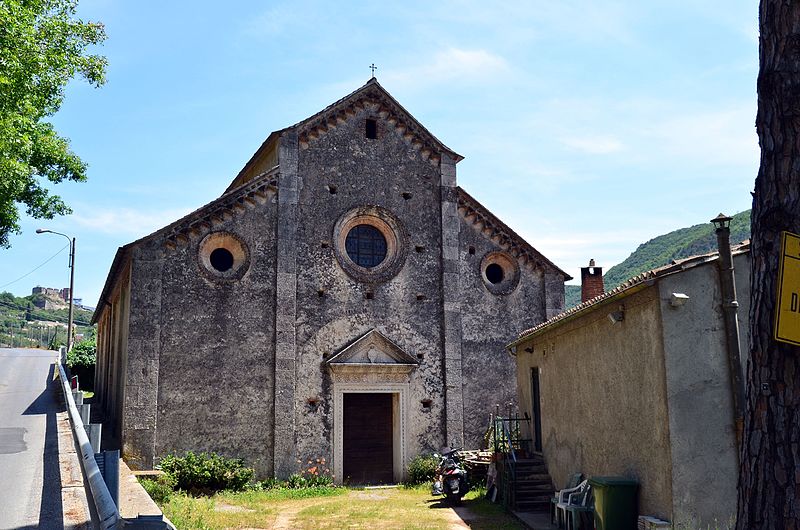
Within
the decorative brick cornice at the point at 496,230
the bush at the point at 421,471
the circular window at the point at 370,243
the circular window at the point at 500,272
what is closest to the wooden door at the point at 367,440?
the bush at the point at 421,471

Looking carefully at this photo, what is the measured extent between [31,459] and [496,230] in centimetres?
1313

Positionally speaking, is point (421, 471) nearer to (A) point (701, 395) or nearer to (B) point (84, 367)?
(A) point (701, 395)

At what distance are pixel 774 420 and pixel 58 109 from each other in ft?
55.0

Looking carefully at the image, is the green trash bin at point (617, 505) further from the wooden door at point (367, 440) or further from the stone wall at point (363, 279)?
the wooden door at point (367, 440)

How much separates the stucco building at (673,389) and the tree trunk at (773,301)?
650cm

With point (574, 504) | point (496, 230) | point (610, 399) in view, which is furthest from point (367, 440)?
point (610, 399)

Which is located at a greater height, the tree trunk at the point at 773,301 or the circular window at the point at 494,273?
the circular window at the point at 494,273

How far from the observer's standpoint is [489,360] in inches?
757

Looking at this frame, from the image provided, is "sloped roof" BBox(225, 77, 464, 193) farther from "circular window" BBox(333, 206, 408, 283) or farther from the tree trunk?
the tree trunk

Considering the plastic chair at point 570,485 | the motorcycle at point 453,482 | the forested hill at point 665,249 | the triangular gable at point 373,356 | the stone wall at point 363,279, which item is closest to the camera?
the plastic chair at point 570,485

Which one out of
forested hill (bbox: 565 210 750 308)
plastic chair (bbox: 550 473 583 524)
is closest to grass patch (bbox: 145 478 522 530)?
plastic chair (bbox: 550 473 583 524)

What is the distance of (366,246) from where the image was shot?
62.8ft

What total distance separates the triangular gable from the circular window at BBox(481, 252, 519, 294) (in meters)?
3.43

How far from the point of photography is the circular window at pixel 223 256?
16.9m
